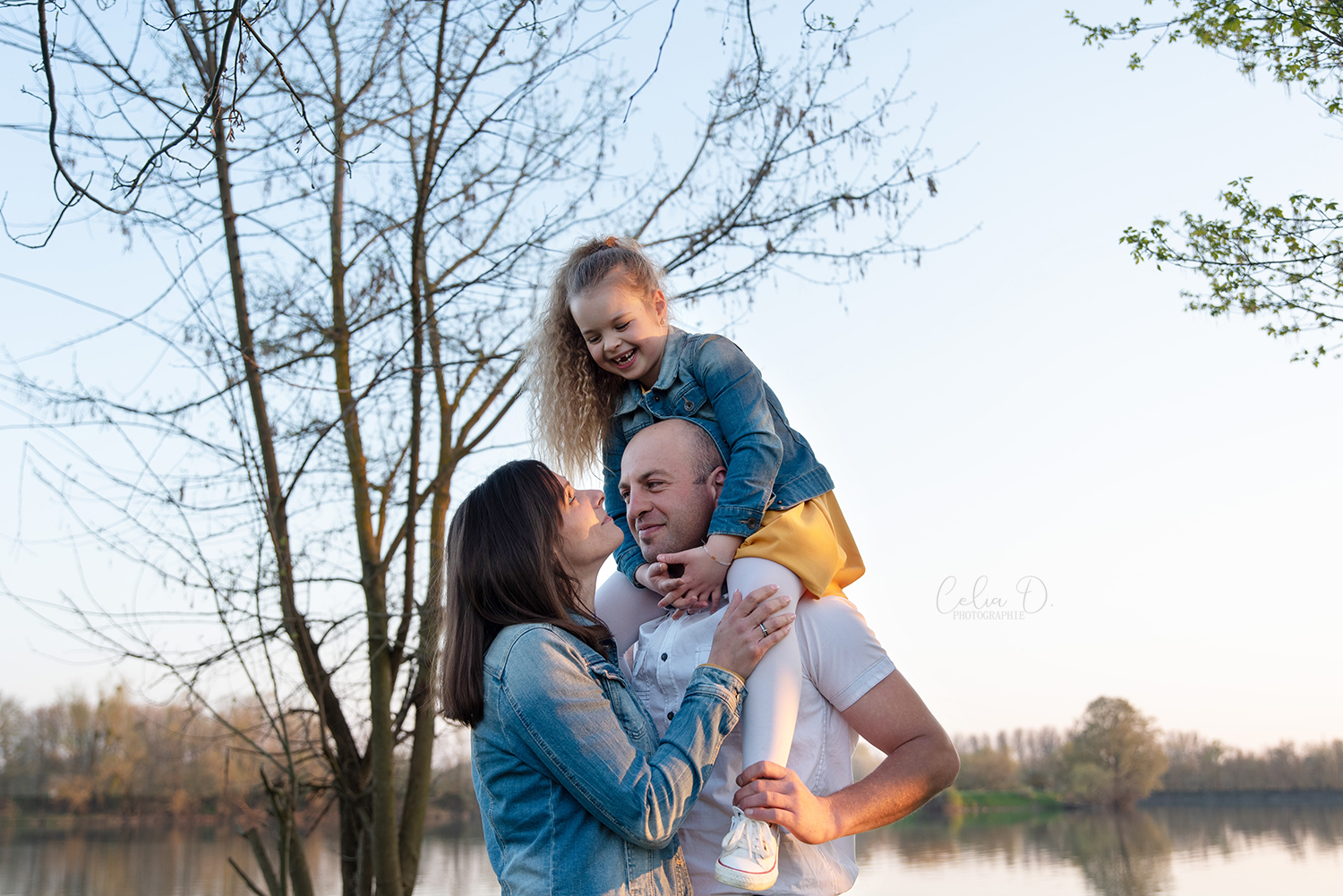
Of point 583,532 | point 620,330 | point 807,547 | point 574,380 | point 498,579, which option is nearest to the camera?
point 498,579

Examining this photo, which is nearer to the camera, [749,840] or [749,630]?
[749,840]

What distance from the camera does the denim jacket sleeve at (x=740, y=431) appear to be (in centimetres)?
221

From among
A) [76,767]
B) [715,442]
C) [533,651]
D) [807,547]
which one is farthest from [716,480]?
[76,767]

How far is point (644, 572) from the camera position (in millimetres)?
2355

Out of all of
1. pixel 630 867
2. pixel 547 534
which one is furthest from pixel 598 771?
pixel 547 534

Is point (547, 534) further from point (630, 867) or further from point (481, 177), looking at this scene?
point (481, 177)

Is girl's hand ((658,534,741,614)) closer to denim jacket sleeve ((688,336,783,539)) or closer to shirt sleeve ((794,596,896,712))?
denim jacket sleeve ((688,336,783,539))

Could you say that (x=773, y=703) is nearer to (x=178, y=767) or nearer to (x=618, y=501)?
(x=618, y=501)

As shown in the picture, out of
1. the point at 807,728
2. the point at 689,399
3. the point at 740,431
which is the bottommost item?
the point at 807,728

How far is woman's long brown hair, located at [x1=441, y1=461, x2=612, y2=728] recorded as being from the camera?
188 centimetres

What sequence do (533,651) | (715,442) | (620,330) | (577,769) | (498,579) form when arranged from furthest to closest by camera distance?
1. (620,330)
2. (715,442)
3. (498,579)
4. (533,651)
5. (577,769)

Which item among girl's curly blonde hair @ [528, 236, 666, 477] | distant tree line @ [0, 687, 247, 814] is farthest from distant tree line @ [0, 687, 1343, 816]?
girl's curly blonde hair @ [528, 236, 666, 477]

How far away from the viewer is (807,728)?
2098mm

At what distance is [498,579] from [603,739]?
0.40 metres
